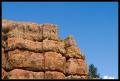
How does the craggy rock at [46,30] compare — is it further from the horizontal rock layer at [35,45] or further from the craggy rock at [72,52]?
the craggy rock at [72,52]

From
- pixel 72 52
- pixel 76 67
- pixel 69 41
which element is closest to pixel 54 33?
pixel 69 41

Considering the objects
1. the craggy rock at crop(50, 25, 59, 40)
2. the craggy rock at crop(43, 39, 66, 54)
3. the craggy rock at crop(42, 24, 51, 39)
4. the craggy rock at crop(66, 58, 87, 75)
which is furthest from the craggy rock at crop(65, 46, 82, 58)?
the craggy rock at crop(42, 24, 51, 39)

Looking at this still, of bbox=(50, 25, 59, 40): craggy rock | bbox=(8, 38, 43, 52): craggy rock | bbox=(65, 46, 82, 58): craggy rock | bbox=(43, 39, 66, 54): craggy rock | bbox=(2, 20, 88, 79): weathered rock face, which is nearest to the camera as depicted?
bbox=(2, 20, 88, 79): weathered rock face

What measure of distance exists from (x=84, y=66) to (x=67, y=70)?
442cm

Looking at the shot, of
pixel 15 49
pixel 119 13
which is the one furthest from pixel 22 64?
pixel 119 13

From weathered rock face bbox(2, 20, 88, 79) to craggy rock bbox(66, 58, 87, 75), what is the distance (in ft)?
3.13

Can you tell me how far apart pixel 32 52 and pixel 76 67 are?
11.1 m

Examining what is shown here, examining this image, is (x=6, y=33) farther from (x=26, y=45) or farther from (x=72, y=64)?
(x=72, y=64)

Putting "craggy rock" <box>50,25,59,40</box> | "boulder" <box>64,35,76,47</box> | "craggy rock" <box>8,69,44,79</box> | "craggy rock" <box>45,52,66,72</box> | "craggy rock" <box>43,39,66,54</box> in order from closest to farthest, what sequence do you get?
"craggy rock" <box>8,69,44,79</box>
"craggy rock" <box>45,52,66,72</box>
"craggy rock" <box>43,39,66,54</box>
"craggy rock" <box>50,25,59,40</box>
"boulder" <box>64,35,76,47</box>

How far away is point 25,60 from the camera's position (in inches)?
2189

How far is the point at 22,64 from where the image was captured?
55.2 meters

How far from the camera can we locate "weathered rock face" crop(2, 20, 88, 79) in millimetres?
55406

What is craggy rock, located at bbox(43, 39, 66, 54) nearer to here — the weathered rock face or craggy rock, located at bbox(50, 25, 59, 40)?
the weathered rock face

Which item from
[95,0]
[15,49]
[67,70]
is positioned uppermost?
[95,0]
